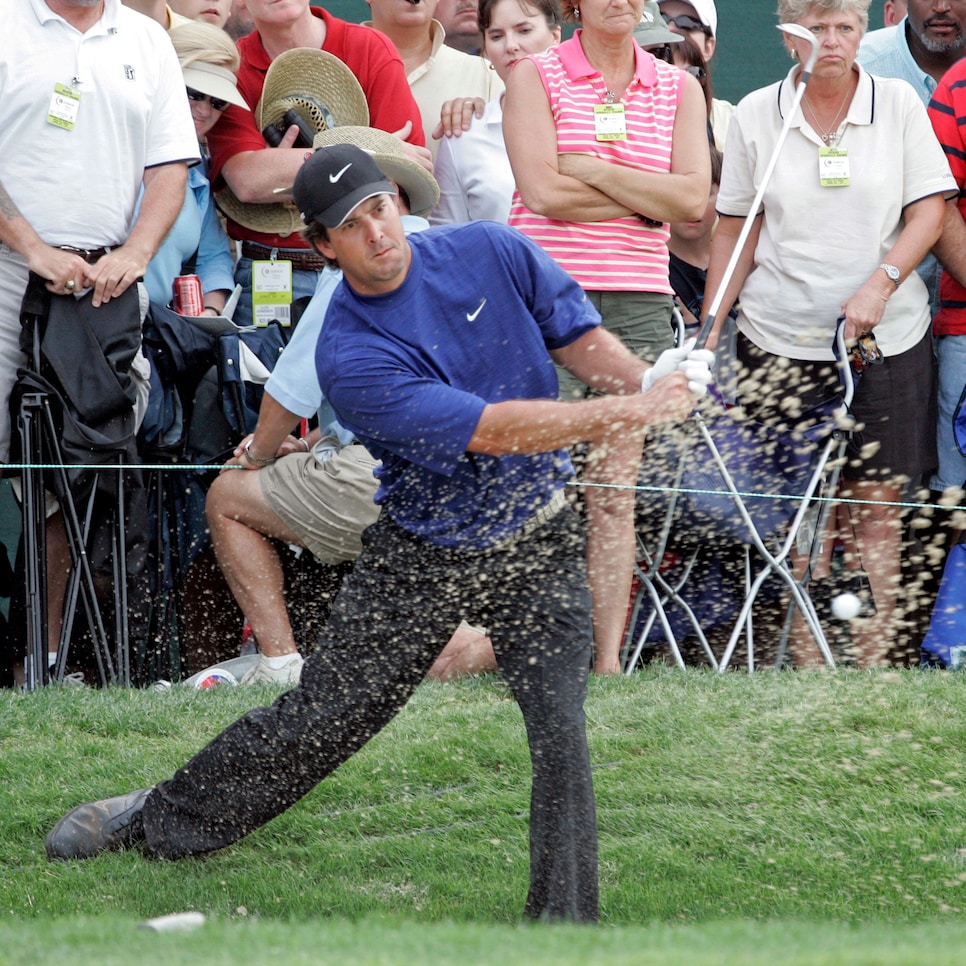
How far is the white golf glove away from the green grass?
1.39m

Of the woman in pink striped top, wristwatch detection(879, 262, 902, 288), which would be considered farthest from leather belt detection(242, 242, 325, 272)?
wristwatch detection(879, 262, 902, 288)

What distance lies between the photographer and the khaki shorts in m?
6.15

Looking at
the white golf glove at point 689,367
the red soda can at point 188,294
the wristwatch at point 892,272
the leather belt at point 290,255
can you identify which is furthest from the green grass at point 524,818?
the leather belt at point 290,255

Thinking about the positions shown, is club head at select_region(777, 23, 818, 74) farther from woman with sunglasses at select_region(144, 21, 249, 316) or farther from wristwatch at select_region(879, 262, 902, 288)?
woman with sunglasses at select_region(144, 21, 249, 316)

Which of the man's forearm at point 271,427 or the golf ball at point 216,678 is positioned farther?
the golf ball at point 216,678

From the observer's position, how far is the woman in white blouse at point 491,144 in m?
6.86

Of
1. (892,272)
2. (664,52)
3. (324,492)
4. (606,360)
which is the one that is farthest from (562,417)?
(664,52)

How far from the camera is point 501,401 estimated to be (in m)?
4.32

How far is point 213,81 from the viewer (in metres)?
6.70

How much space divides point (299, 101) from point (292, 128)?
119 millimetres

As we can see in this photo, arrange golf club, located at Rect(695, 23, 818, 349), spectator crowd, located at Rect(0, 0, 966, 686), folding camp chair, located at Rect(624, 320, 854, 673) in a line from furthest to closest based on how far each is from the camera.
→ folding camp chair, located at Rect(624, 320, 854, 673), spectator crowd, located at Rect(0, 0, 966, 686), golf club, located at Rect(695, 23, 818, 349)

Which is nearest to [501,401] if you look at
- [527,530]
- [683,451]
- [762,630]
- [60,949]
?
[527,530]

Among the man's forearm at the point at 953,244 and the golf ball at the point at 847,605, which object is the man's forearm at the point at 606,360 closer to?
the golf ball at the point at 847,605

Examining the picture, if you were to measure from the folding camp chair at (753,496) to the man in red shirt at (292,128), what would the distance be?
5.99 ft
